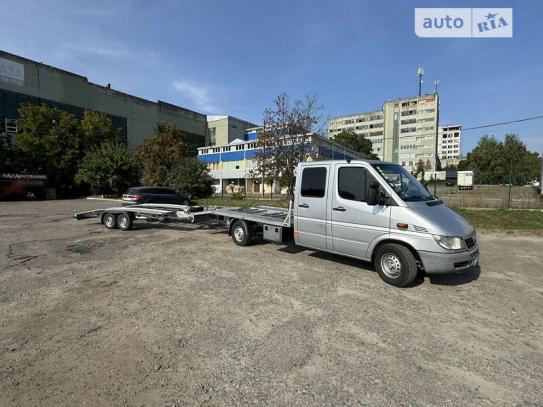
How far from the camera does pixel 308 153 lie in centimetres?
1756

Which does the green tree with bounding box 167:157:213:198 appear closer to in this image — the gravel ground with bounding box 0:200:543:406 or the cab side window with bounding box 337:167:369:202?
the gravel ground with bounding box 0:200:543:406

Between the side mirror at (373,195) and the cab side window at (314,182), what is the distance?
1.13m

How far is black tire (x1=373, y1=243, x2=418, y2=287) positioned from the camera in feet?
16.5

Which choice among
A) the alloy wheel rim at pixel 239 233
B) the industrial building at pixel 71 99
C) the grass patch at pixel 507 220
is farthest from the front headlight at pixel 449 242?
Answer: the industrial building at pixel 71 99

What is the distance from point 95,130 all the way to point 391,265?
49589mm

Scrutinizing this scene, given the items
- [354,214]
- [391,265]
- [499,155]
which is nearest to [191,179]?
[354,214]

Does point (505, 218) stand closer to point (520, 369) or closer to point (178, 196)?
point (520, 369)

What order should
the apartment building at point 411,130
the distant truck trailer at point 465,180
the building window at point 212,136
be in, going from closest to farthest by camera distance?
1. the distant truck trailer at point 465,180
2. the building window at point 212,136
3. the apartment building at point 411,130

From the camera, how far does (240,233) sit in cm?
835

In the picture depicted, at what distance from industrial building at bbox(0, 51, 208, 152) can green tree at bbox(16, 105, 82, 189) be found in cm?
449

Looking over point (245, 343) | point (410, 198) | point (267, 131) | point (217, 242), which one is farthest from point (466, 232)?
point (267, 131)

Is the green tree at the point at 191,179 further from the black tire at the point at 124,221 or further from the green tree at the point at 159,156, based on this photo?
the black tire at the point at 124,221

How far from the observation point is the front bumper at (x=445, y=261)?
478 cm

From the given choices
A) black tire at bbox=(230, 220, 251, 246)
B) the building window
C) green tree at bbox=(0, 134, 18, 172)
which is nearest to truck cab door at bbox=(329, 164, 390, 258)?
black tire at bbox=(230, 220, 251, 246)
